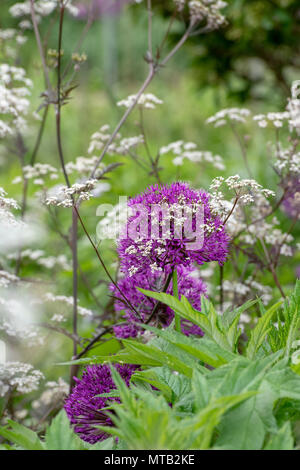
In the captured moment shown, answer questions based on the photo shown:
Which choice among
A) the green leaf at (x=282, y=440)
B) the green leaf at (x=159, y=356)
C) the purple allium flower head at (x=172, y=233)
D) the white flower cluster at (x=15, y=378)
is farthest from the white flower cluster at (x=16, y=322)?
the green leaf at (x=282, y=440)

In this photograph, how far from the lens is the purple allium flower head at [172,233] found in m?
1.32

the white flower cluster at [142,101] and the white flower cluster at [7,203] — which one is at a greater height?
the white flower cluster at [142,101]

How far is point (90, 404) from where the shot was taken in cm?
134

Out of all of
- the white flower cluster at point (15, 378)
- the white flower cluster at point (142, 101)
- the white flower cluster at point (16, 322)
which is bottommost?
the white flower cluster at point (15, 378)

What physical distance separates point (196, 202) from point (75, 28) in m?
14.7

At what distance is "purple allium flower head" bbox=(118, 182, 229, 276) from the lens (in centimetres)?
132

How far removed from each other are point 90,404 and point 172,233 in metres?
0.50

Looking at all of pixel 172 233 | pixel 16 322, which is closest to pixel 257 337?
pixel 172 233

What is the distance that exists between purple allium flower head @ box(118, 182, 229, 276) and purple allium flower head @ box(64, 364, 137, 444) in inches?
12.4

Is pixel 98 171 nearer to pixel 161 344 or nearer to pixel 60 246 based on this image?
pixel 161 344

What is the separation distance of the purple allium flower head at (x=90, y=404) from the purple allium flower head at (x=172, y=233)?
0.31 metres

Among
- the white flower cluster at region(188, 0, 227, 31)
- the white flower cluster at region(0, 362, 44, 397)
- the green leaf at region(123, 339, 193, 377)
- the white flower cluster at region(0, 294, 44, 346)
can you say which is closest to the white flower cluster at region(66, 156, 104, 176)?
the white flower cluster at region(0, 294, 44, 346)

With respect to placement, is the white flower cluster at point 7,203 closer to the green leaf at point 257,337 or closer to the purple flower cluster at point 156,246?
the purple flower cluster at point 156,246

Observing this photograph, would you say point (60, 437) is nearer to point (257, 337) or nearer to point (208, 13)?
point (257, 337)
